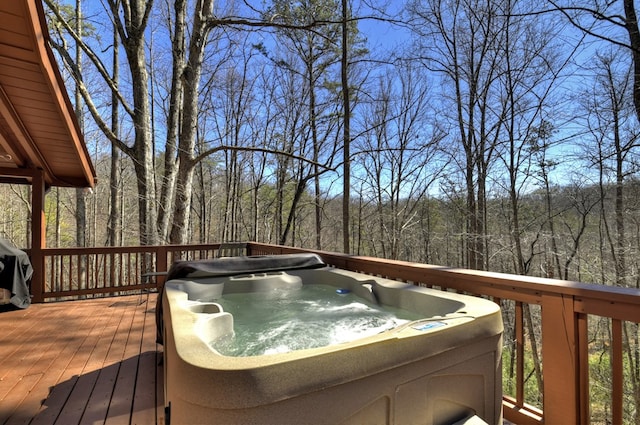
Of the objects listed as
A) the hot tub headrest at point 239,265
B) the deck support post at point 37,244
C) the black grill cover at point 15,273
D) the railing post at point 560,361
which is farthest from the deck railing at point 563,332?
the deck support post at point 37,244

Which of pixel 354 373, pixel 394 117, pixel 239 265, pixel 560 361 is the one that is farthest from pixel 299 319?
pixel 394 117

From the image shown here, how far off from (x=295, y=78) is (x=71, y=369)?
31.3 ft

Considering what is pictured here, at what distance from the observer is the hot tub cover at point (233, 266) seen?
2484 millimetres

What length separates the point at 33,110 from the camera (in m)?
3.36

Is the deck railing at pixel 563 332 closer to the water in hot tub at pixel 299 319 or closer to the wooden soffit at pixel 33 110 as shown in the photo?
the water in hot tub at pixel 299 319

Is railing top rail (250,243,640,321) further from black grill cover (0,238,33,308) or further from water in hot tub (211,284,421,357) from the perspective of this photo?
black grill cover (0,238,33,308)

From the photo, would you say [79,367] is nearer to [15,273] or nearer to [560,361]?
[15,273]

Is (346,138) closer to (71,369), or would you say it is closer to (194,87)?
(194,87)

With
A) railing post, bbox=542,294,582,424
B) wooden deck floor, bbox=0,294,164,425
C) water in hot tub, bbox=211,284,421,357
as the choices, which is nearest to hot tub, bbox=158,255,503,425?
water in hot tub, bbox=211,284,421,357

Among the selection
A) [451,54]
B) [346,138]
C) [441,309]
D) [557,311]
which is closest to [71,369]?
[441,309]

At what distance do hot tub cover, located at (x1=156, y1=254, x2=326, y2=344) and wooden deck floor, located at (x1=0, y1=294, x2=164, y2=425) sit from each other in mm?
381

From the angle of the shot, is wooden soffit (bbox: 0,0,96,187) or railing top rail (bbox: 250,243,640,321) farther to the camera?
wooden soffit (bbox: 0,0,96,187)

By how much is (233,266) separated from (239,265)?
0.05 meters

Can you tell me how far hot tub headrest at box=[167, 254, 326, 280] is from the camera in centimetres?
252
